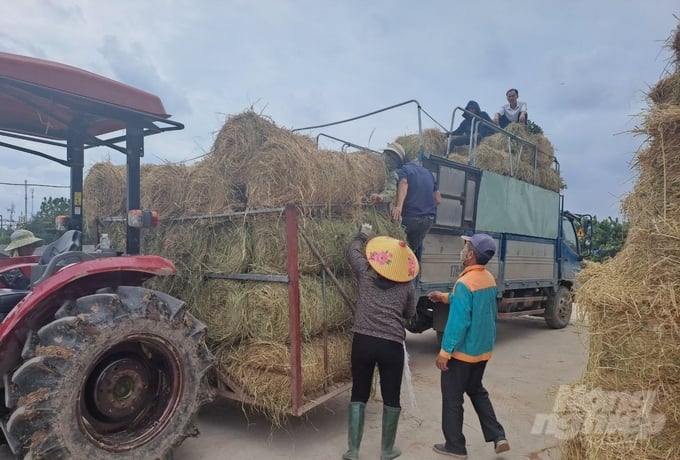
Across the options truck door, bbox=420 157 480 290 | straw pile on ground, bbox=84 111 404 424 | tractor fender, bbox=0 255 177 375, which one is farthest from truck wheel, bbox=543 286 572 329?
tractor fender, bbox=0 255 177 375

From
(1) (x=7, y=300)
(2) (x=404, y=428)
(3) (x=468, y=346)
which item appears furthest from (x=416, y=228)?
(1) (x=7, y=300)

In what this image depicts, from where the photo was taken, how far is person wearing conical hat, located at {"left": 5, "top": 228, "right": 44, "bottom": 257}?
446cm

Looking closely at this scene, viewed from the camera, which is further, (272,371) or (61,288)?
(272,371)

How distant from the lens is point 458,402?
392cm

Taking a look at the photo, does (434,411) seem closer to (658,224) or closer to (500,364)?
(500,364)

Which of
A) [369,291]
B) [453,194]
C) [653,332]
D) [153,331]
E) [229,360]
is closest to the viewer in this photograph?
[653,332]

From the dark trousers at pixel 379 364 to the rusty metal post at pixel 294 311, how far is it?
1.44ft

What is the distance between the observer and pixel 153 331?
3256 mm

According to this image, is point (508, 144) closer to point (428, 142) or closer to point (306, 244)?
point (428, 142)

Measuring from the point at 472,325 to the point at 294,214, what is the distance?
5.46 ft

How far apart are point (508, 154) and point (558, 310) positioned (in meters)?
3.99

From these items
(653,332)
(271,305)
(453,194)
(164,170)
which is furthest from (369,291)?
(453,194)

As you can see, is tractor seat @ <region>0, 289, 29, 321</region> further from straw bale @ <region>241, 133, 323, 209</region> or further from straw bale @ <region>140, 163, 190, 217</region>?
straw bale @ <region>241, 133, 323, 209</region>

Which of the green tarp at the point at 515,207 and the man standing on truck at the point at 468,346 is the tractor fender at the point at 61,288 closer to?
the man standing on truck at the point at 468,346
